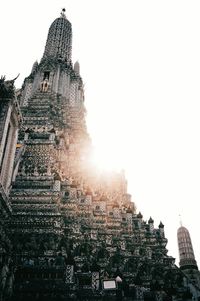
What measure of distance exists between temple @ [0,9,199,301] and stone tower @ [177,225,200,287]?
21.7 m

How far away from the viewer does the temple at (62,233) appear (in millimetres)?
22094

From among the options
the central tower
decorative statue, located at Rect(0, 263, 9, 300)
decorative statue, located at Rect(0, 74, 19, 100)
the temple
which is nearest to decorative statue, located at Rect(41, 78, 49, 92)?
the central tower

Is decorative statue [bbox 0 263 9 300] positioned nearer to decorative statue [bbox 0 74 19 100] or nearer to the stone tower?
decorative statue [bbox 0 74 19 100]

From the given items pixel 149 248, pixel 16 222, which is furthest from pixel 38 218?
pixel 149 248

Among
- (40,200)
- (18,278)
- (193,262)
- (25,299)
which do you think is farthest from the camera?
(193,262)

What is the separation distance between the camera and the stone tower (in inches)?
2062

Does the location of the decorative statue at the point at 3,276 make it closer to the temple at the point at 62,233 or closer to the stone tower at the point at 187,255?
the temple at the point at 62,233

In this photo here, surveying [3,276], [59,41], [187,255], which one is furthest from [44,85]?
[187,255]

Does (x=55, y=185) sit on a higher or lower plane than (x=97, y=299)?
higher

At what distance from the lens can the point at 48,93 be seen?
150 feet

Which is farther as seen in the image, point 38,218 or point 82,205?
point 82,205

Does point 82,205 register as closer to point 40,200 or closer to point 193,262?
point 40,200

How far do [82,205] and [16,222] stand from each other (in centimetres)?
548

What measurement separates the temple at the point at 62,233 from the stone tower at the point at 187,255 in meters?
21.7
